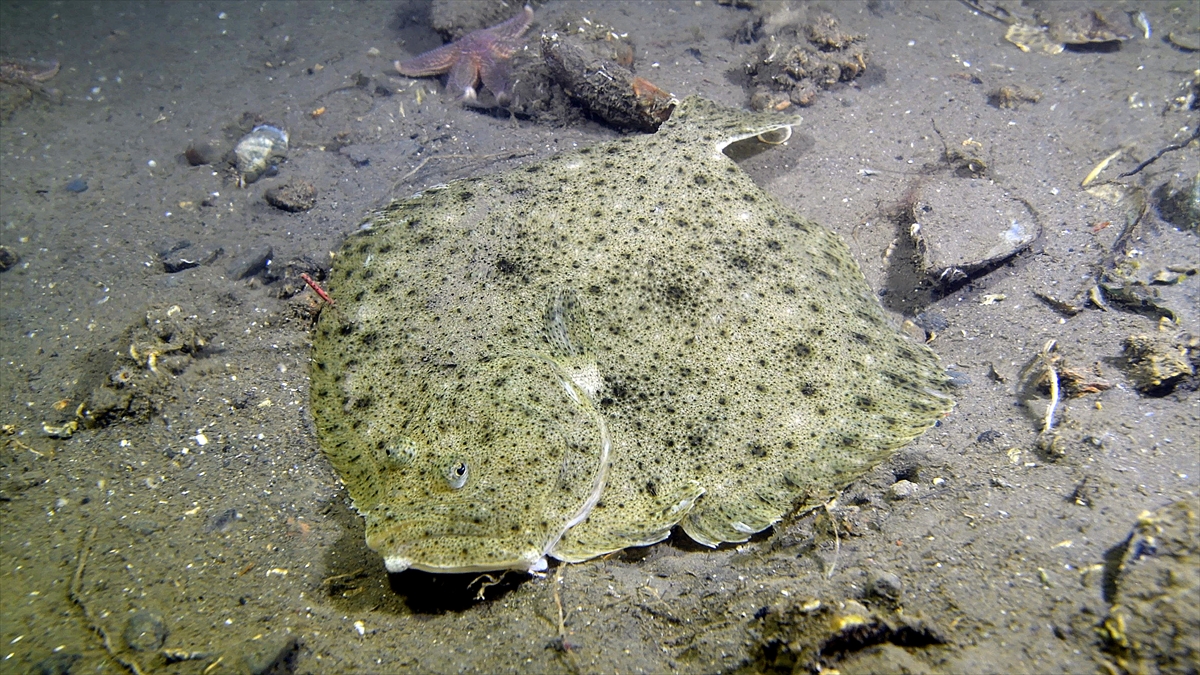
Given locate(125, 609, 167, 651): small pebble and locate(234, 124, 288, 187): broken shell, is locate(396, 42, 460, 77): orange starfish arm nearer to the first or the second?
locate(234, 124, 288, 187): broken shell

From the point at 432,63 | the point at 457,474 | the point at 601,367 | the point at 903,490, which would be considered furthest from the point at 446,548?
the point at 432,63

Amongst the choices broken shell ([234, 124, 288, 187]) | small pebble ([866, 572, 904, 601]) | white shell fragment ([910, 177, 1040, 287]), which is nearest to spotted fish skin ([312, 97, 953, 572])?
small pebble ([866, 572, 904, 601])

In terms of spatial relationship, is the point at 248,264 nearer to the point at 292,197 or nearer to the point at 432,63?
the point at 292,197

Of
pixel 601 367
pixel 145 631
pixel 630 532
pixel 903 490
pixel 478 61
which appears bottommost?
pixel 145 631

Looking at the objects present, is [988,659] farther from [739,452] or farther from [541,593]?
[541,593]

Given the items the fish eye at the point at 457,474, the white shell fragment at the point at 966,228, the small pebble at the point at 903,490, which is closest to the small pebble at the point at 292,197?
the fish eye at the point at 457,474

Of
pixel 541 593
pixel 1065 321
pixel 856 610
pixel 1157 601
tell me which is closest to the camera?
pixel 1157 601

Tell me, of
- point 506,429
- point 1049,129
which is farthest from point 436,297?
point 1049,129
